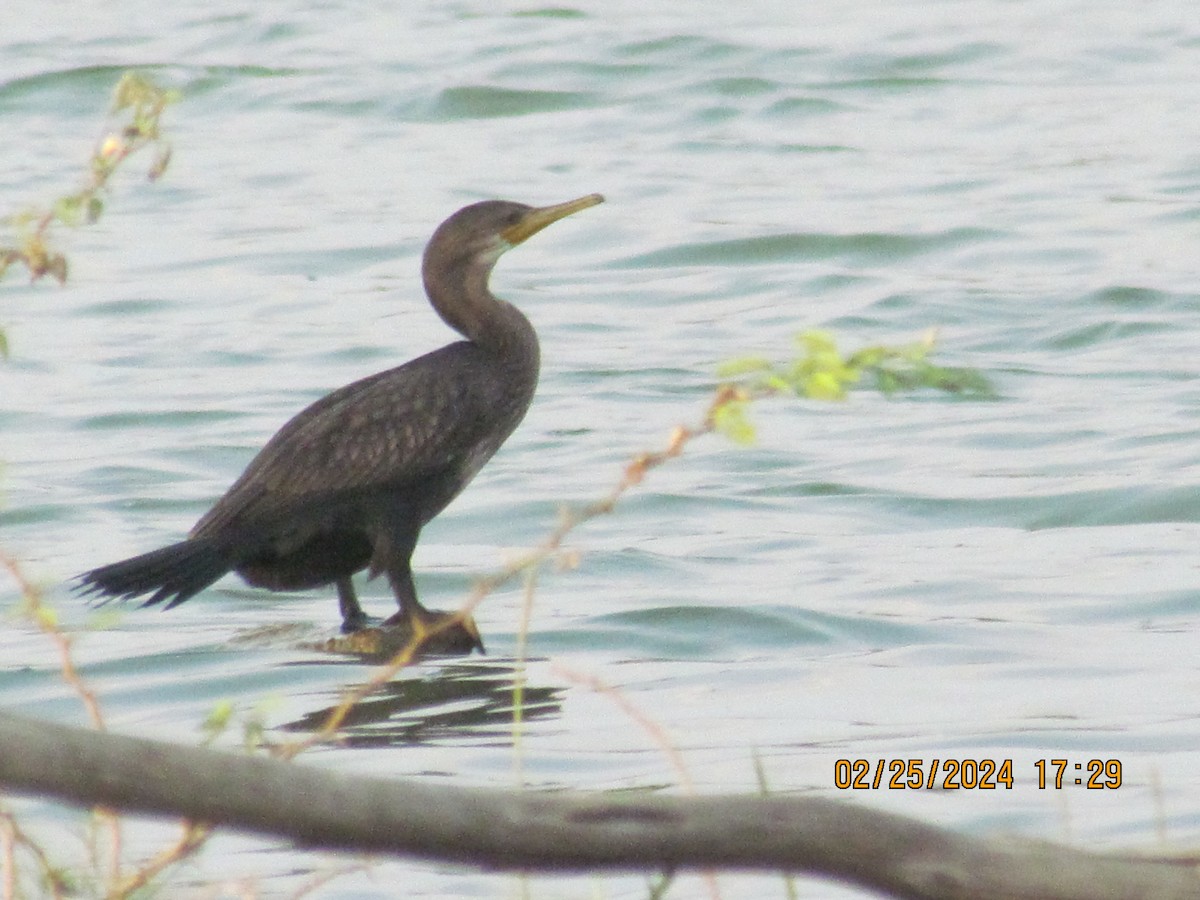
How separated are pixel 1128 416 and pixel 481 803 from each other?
7.73 m

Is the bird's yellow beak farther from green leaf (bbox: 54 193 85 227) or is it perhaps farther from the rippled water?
green leaf (bbox: 54 193 85 227)

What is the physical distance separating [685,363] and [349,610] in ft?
14.5

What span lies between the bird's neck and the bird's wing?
0.24m

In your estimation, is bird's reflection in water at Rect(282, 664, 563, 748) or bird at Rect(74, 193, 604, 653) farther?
bird at Rect(74, 193, 604, 653)

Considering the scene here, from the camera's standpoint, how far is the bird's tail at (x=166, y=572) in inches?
237

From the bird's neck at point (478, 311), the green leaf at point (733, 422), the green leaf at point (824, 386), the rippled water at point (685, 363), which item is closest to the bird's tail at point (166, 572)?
the rippled water at point (685, 363)

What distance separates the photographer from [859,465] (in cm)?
879

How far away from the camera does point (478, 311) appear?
652cm

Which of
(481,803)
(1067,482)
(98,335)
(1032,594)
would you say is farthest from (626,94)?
(481,803)

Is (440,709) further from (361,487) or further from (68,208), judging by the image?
(68,208)

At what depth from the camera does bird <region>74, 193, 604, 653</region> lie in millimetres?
6117

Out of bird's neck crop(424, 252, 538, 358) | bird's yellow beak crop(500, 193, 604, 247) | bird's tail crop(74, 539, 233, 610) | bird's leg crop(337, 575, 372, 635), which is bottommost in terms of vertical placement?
bird's leg crop(337, 575, 372, 635)
